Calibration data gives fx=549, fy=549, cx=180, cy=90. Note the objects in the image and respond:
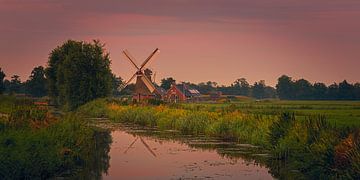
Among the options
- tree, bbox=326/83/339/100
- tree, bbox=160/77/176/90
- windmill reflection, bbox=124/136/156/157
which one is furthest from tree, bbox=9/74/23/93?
windmill reflection, bbox=124/136/156/157

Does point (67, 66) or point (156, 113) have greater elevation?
point (67, 66)

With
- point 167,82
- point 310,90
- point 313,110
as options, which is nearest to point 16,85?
point 167,82

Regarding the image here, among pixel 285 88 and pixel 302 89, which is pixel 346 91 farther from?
pixel 285 88

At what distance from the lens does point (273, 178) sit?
21906 millimetres

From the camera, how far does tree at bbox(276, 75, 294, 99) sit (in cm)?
17162

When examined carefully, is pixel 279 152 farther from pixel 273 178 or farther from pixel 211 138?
pixel 211 138

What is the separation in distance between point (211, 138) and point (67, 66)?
175 feet

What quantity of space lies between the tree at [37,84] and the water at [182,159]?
112m

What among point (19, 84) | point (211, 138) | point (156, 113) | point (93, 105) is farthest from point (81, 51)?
point (19, 84)

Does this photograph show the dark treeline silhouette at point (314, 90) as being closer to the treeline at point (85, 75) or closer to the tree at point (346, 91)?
the tree at point (346, 91)

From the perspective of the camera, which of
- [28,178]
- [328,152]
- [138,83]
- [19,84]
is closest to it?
[28,178]

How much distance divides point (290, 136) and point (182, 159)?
17.4 ft

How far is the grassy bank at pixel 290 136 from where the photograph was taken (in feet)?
64.7

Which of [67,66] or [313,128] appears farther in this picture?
[67,66]
